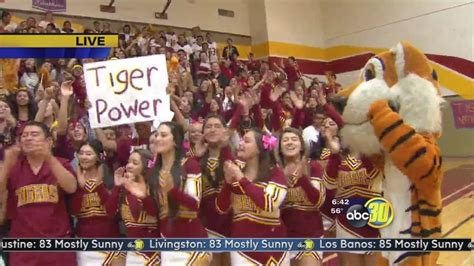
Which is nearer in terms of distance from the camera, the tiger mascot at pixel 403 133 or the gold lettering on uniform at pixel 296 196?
the tiger mascot at pixel 403 133

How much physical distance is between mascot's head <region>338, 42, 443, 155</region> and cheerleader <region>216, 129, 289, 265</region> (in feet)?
0.82

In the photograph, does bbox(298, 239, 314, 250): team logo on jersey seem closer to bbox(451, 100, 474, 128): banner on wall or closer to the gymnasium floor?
the gymnasium floor

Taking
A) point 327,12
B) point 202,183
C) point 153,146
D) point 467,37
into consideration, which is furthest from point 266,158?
point 467,37

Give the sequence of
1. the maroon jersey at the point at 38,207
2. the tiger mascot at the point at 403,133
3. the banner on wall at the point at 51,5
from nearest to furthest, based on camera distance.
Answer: the tiger mascot at the point at 403,133
the maroon jersey at the point at 38,207
the banner on wall at the point at 51,5

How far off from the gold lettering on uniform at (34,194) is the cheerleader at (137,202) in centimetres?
18

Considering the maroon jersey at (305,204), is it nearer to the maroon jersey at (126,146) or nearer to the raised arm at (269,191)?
the raised arm at (269,191)

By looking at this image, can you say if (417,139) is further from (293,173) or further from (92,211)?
(92,211)

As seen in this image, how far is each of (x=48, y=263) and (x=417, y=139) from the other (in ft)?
3.68

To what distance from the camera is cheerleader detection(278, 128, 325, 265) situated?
1.79 m

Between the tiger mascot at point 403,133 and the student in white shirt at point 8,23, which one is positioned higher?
the student in white shirt at point 8,23

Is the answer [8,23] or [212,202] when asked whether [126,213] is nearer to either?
[212,202]

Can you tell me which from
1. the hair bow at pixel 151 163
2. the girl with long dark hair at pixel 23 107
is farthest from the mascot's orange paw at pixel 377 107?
the girl with long dark hair at pixel 23 107

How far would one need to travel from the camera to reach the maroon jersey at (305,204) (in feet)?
5.91

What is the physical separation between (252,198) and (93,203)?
Result: 0.50m
